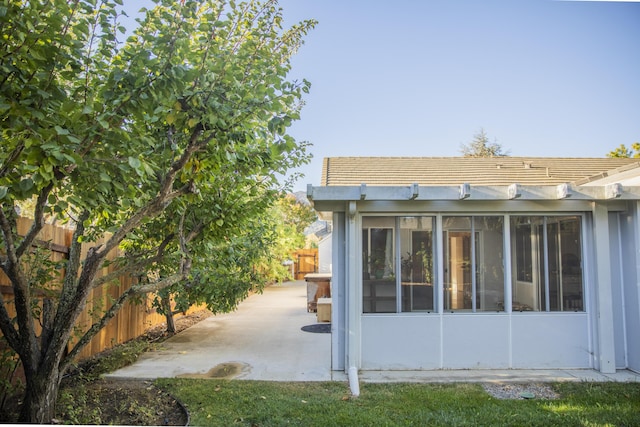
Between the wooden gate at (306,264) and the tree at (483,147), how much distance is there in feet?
33.7

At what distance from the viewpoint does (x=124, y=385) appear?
4.97 meters

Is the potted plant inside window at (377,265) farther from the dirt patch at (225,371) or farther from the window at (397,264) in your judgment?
the dirt patch at (225,371)

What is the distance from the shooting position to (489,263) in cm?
607

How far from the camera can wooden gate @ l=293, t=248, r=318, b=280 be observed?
2388cm

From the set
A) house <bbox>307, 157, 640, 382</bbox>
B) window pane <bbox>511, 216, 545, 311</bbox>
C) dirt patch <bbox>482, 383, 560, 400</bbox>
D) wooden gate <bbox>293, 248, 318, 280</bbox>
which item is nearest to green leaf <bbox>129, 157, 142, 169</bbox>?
house <bbox>307, 157, 640, 382</bbox>

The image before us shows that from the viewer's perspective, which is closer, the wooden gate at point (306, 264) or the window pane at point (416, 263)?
the window pane at point (416, 263)

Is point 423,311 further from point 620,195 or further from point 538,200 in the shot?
point 620,195

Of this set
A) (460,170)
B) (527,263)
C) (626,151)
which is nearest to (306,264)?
(626,151)

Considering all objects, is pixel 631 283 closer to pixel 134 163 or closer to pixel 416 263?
pixel 416 263

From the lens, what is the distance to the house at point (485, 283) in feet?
19.4

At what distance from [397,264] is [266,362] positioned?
7.37ft

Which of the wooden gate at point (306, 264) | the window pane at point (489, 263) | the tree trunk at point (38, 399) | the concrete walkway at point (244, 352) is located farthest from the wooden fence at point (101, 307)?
the wooden gate at point (306, 264)

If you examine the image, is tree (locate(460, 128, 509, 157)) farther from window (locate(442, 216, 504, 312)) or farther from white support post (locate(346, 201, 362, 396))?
white support post (locate(346, 201, 362, 396))

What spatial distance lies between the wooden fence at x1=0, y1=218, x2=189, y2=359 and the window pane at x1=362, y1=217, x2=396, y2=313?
122 inches
